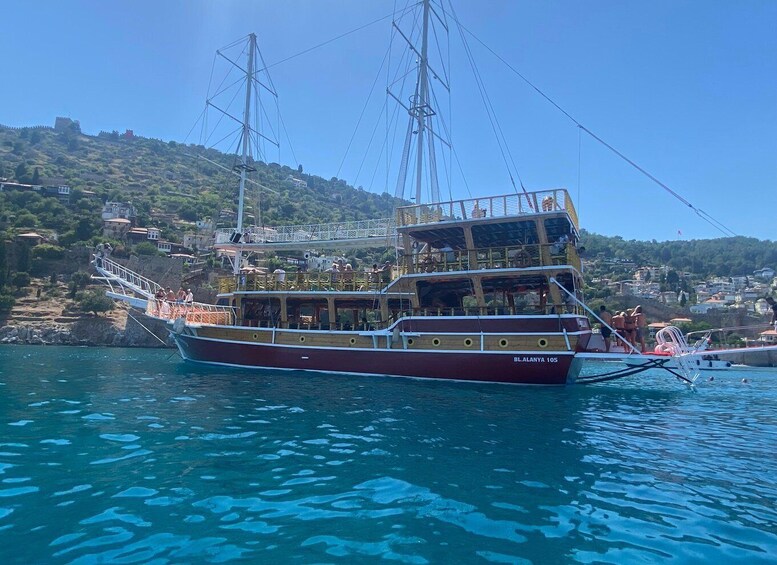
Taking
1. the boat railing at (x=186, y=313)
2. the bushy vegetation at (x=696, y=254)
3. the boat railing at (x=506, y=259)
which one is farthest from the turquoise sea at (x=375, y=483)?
the bushy vegetation at (x=696, y=254)

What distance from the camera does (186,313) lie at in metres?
26.2

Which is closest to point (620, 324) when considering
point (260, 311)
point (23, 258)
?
point (260, 311)

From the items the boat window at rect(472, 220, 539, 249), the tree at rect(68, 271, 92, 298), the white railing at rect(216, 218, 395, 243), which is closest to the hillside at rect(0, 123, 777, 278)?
the tree at rect(68, 271, 92, 298)

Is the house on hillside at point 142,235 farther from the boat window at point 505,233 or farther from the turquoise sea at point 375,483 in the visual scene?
the turquoise sea at point 375,483

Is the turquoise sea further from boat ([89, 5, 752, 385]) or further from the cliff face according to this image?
the cliff face

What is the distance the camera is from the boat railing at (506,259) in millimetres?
17859

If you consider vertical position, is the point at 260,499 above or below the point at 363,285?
below

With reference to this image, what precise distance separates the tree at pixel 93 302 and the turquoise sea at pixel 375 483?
42.8m

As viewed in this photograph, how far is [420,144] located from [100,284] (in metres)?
49.0

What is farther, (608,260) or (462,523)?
(608,260)

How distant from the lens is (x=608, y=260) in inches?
4988

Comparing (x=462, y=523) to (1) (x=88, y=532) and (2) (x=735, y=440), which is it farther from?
(2) (x=735, y=440)

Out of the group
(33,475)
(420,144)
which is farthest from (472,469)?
(420,144)

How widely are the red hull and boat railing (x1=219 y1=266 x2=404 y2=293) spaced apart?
3.26 metres
